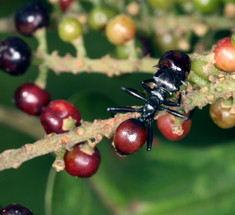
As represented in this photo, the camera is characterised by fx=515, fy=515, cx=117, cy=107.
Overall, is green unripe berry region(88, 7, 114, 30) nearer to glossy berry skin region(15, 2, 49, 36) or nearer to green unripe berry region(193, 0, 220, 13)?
glossy berry skin region(15, 2, 49, 36)

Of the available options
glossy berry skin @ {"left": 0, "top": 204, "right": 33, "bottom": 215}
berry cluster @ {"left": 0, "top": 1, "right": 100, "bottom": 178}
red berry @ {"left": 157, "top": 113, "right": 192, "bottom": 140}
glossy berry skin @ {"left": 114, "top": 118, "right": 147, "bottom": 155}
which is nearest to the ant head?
red berry @ {"left": 157, "top": 113, "right": 192, "bottom": 140}

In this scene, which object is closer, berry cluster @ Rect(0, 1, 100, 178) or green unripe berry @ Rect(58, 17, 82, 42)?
berry cluster @ Rect(0, 1, 100, 178)

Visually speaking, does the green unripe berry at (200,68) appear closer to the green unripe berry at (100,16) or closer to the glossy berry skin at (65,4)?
the green unripe berry at (100,16)

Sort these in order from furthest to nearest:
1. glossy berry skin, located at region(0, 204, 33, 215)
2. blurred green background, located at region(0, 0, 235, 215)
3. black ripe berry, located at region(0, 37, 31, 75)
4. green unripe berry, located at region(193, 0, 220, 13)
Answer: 1. blurred green background, located at region(0, 0, 235, 215)
2. green unripe berry, located at region(193, 0, 220, 13)
3. black ripe berry, located at region(0, 37, 31, 75)
4. glossy berry skin, located at region(0, 204, 33, 215)

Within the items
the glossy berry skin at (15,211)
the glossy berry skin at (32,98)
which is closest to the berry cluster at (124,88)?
the glossy berry skin at (32,98)

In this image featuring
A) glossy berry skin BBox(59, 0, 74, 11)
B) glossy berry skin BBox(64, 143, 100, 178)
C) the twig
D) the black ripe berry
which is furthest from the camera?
glossy berry skin BBox(59, 0, 74, 11)

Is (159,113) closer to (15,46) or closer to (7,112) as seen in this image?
(15,46)

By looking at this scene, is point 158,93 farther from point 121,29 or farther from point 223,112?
point 121,29
